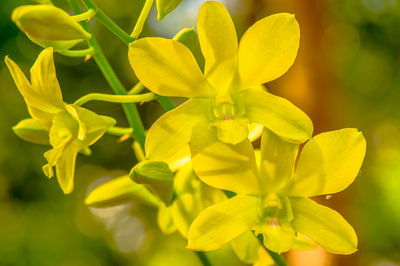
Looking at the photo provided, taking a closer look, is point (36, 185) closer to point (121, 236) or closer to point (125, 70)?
point (121, 236)

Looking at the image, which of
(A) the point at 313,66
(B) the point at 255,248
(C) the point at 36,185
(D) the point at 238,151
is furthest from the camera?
(C) the point at 36,185

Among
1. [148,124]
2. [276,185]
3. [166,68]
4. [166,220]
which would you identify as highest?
[166,68]

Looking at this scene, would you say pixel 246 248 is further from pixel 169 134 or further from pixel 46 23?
pixel 46 23

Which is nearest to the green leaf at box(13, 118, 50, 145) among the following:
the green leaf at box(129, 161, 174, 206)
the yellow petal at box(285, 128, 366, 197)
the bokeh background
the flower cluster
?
the flower cluster

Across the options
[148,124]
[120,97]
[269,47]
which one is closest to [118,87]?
[120,97]

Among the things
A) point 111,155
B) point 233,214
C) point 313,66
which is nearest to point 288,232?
point 233,214

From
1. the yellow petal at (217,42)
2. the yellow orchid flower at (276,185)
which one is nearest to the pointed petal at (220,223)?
the yellow orchid flower at (276,185)

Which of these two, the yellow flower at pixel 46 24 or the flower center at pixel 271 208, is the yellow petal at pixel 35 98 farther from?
the flower center at pixel 271 208
